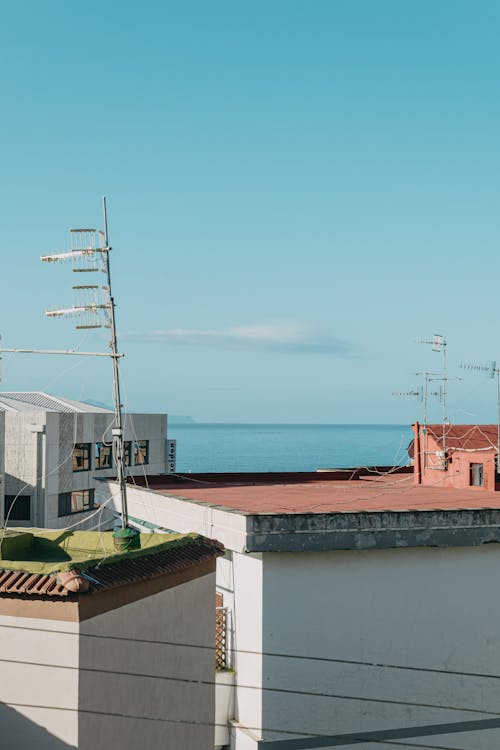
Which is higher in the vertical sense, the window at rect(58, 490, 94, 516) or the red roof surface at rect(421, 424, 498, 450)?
the red roof surface at rect(421, 424, 498, 450)

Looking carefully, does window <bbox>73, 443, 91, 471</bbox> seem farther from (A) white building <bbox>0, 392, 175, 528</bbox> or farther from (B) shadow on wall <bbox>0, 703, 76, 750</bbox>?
(B) shadow on wall <bbox>0, 703, 76, 750</bbox>

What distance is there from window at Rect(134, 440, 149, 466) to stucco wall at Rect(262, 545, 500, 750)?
51.0 m

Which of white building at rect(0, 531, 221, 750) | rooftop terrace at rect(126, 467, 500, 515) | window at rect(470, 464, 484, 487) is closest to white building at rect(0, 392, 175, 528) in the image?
rooftop terrace at rect(126, 467, 500, 515)

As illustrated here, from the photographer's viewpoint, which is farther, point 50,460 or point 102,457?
point 102,457

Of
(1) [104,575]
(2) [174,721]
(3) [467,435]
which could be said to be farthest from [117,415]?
(3) [467,435]

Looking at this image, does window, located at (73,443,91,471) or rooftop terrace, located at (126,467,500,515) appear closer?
rooftop terrace, located at (126,467,500,515)

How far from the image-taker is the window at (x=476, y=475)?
27203 millimetres

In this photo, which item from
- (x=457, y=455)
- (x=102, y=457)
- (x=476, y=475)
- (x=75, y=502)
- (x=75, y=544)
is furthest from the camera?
(x=102, y=457)

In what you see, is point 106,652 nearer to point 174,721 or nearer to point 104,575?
point 104,575

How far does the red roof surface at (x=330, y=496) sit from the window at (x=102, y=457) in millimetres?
34310

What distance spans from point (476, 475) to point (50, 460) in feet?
124

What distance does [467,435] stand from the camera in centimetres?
3109

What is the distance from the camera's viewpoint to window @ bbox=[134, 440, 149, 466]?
69.4 metres

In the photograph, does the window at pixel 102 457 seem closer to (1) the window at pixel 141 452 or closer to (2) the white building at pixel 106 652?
(1) the window at pixel 141 452
